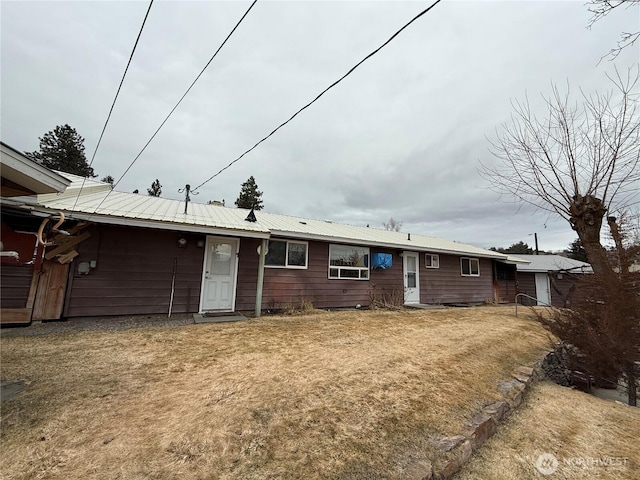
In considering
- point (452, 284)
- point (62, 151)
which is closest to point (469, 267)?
point (452, 284)

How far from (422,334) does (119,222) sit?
6.65 m

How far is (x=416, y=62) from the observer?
5121 millimetres

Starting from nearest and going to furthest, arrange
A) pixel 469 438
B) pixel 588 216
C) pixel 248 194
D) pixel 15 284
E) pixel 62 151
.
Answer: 1. pixel 469 438
2. pixel 15 284
3. pixel 588 216
4. pixel 62 151
5. pixel 248 194

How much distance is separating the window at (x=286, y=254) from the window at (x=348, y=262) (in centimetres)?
109

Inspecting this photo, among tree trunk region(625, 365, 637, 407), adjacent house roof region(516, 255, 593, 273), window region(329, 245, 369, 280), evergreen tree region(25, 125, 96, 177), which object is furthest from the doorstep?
evergreen tree region(25, 125, 96, 177)

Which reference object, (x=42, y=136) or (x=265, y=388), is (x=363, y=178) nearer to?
(x=265, y=388)

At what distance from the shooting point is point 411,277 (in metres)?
11.3

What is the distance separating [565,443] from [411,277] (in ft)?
29.5

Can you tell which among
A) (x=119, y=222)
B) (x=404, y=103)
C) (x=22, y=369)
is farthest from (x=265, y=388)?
(x=404, y=103)

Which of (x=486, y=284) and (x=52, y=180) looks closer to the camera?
(x=52, y=180)

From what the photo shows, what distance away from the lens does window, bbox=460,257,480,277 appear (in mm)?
13117

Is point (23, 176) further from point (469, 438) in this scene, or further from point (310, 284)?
point (310, 284)

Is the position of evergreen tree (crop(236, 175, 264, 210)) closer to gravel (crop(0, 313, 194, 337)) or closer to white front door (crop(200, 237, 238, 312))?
white front door (crop(200, 237, 238, 312))

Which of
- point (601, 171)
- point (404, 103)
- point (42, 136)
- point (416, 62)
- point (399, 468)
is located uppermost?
point (42, 136)
